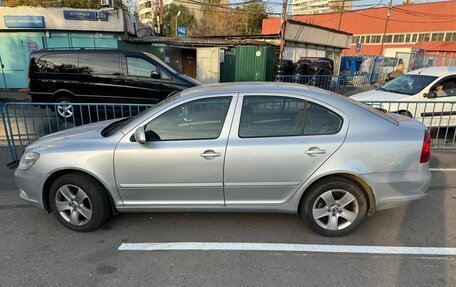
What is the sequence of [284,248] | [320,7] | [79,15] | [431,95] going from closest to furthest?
[284,248] → [431,95] → [79,15] → [320,7]

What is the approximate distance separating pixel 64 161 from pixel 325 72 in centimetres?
1478

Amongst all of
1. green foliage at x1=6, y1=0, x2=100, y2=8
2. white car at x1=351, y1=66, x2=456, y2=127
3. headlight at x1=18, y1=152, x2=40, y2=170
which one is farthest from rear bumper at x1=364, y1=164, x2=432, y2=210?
green foliage at x1=6, y1=0, x2=100, y2=8

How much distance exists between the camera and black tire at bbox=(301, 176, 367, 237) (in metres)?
2.92

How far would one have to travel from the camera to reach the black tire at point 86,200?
3.01 m

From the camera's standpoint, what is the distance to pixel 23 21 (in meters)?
13.7

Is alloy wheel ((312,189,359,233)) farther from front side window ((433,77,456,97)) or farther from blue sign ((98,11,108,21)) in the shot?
blue sign ((98,11,108,21))

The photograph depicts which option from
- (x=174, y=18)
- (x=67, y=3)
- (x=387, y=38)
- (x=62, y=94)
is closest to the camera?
(x=62, y=94)

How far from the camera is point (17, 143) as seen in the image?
20.5ft

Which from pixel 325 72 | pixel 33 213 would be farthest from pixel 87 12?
pixel 33 213

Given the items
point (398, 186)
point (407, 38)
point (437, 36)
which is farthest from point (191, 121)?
point (407, 38)

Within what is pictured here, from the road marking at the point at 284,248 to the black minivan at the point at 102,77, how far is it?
201 inches

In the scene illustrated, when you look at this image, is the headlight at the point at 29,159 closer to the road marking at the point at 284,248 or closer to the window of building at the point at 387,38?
the road marking at the point at 284,248

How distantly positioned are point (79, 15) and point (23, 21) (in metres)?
2.52

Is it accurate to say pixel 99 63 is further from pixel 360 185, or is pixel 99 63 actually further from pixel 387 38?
pixel 387 38
